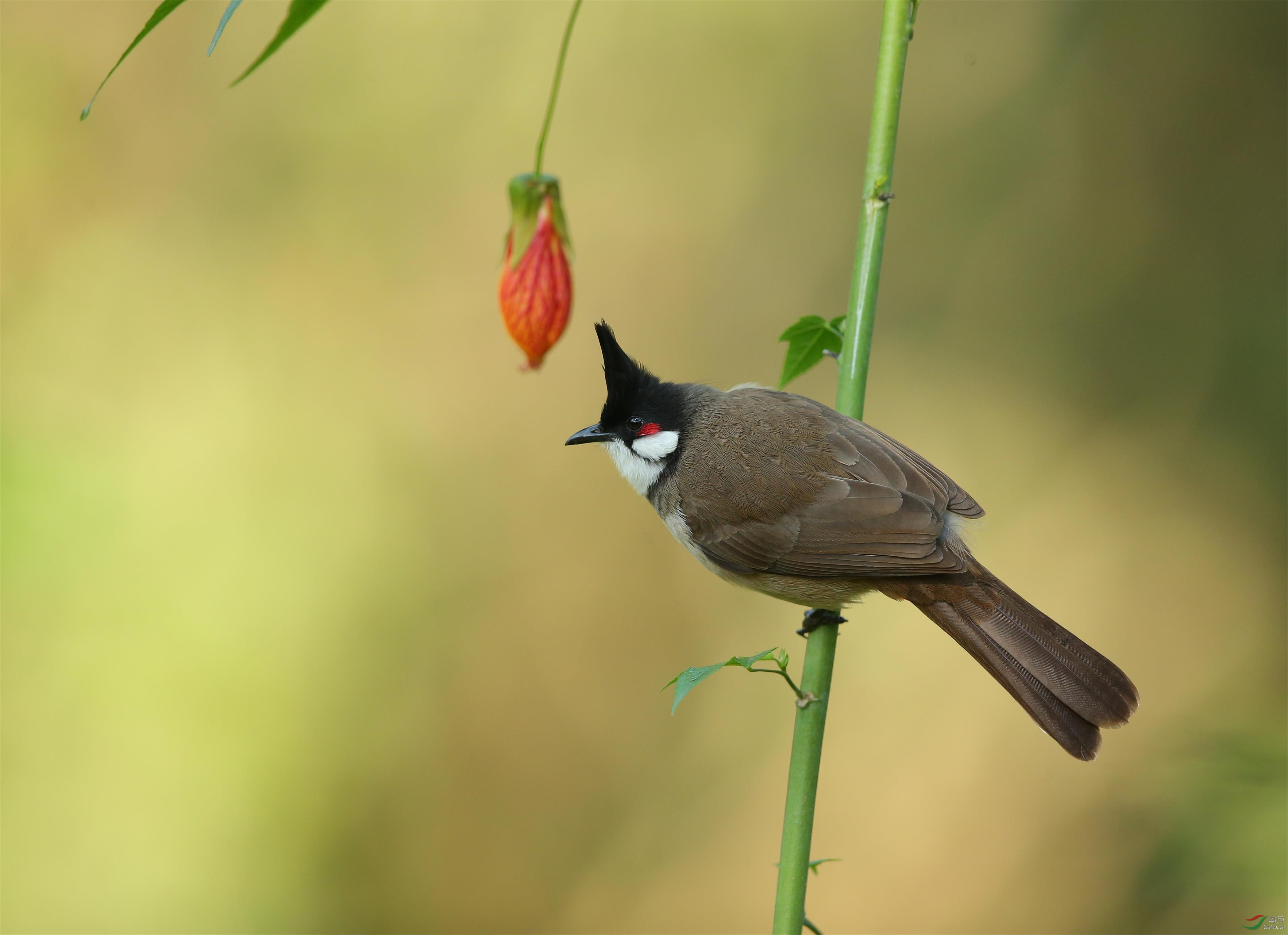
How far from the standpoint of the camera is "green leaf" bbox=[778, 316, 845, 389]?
217 cm

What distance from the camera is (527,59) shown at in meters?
5.01

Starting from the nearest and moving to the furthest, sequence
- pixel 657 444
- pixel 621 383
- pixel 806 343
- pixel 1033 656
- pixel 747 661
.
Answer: pixel 747 661 → pixel 806 343 → pixel 1033 656 → pixel 621 383 → pixel 657 444

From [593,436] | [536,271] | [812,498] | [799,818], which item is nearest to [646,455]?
[593,436]

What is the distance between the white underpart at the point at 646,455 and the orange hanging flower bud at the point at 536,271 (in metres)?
1.17

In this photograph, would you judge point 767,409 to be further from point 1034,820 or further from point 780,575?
point 1034,820

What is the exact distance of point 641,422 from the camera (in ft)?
9.92

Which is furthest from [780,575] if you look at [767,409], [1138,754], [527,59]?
[527,59]

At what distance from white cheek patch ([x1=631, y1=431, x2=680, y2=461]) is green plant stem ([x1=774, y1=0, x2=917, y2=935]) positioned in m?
1.01

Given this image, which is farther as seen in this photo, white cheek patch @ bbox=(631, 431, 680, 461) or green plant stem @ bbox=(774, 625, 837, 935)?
white cheek patch @ bbox=(631, 431, 680, 461)

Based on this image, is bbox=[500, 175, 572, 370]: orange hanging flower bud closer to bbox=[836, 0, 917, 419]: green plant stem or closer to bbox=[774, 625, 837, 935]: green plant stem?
bbox=[836, 0, 917, 419]: green plant stem

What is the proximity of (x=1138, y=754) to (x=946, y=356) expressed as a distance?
2.03 meters

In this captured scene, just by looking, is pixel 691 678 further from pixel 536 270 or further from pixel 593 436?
pixel 593 436

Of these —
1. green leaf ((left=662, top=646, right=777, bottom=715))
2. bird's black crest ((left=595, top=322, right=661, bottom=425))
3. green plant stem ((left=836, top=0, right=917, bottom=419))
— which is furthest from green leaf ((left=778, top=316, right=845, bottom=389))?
green leaf ((left=662, top=646, right=777, bottom=715))

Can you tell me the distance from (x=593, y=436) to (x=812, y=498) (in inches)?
25.5
